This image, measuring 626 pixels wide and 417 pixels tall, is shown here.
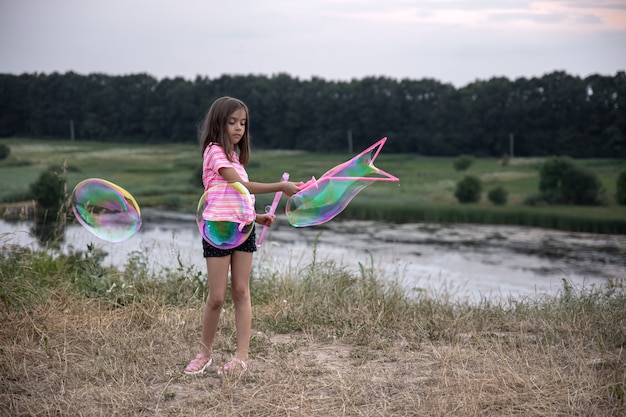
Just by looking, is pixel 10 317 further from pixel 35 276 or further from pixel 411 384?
pixel 411 384

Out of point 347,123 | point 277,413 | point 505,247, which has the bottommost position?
point 505,247

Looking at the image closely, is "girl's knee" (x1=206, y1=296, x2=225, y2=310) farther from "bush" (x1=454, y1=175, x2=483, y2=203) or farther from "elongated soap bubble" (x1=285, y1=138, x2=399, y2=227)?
"bush" (x1=454, y1=175, x2=483, y2=203)

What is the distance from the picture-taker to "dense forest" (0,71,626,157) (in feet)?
125

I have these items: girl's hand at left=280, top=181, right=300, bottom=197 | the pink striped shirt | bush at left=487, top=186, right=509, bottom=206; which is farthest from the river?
girl's hand at left=280, top=181, right=300, bottom=197

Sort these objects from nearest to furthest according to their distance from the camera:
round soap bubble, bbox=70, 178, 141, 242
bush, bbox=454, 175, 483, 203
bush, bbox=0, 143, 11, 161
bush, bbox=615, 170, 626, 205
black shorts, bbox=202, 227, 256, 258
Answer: black shorts, bbox=202, 227, 256, 258
round soap bubble, bbox=70, 178, 141, 242
bush, bbox=0, 143, 11, 161
bush, bbox=615, 170, 626, 205
bush, bbox=454, 175, 483, 203

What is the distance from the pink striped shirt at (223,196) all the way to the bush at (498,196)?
31382mm

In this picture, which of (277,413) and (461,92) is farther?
(461,92)

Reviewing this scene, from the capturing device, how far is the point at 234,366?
4348mm

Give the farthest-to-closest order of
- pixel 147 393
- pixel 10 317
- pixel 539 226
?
pixel 539 226 → pixel 10 317 → pixel 147 393

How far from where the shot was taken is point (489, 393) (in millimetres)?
3945

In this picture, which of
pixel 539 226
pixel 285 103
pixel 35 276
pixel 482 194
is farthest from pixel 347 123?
pixel 35 276

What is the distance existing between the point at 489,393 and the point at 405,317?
6.08 feet

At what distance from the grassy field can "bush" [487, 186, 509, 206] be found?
0.31 m

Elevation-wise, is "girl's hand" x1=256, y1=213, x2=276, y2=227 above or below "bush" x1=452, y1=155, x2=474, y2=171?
→ above
